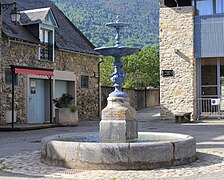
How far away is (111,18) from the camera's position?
86375 millimetres

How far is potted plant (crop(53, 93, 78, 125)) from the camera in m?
19.9

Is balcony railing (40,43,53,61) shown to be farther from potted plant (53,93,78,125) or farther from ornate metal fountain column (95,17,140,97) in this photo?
ornate metal fountain column (95,17,140,97)

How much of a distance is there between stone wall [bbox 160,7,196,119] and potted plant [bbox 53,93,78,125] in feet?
16.3

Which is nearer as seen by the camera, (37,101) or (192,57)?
(37,101)

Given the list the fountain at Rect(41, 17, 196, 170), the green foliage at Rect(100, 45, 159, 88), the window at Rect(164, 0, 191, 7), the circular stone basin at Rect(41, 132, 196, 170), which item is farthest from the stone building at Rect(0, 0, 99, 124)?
the green foliage at Rect(100, 45, 159, 88)

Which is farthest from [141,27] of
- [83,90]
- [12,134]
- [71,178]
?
[71,178]

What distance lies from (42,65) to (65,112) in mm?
3012

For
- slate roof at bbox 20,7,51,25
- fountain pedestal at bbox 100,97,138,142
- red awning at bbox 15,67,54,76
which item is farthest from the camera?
slate roof at bbox 20,7,51,25

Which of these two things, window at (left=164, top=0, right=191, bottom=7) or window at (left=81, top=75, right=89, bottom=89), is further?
window at (left=81, top=75, right=89, bottom=89)

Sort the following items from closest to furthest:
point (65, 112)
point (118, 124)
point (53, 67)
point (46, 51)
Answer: point (118, 124) → point (65, 112) → point (46, 51) → point (53, 67)

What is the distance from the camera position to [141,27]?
301ft

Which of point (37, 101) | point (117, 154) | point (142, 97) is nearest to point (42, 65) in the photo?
point (37, 101)

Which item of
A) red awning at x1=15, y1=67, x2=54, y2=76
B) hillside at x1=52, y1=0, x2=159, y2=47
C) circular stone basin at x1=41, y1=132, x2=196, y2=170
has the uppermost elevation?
hillside at x1=52, y1=0, x2=159, y2=47

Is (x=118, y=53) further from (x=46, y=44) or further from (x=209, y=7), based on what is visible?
(x=209, y=7)
